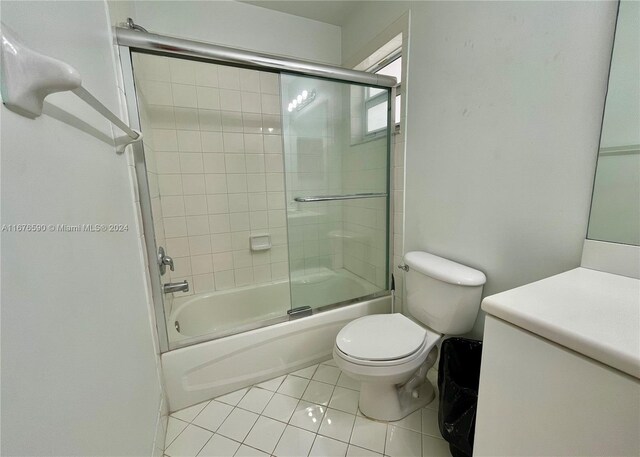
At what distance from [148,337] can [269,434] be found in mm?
697

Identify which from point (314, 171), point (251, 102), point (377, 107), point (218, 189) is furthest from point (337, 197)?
point (251, 102)

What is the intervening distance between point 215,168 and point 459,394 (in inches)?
78.2

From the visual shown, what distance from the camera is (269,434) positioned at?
47.9 inches

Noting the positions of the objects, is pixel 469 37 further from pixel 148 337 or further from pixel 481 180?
pixel 148 337

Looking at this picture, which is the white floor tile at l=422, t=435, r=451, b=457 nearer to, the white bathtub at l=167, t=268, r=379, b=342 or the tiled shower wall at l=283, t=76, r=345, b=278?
the white bathtub at l=167, t=268, r=379, b=342

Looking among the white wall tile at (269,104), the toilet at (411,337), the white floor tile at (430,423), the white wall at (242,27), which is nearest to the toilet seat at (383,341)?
the toilet at (411,337)

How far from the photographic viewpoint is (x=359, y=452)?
44.5 inches

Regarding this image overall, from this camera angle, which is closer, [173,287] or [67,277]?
[67,277]

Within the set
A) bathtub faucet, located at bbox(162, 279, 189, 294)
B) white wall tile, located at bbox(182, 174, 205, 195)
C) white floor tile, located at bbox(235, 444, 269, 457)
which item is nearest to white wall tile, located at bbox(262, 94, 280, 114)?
white wall tile, located at bbox(182, 174, 205, 195)

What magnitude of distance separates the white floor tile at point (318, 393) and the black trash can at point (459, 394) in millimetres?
568

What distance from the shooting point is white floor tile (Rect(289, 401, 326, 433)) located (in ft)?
4.12

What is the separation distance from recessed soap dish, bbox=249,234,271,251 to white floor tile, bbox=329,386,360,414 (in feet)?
3.91

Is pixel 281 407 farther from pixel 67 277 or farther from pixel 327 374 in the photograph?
pixel 67 277

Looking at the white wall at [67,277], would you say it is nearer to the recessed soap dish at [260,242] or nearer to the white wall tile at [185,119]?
the white wall tile at [185,119]
